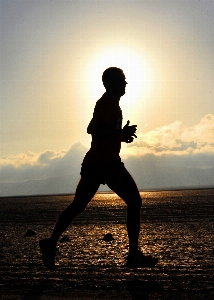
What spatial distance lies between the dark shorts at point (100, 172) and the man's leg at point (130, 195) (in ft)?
0.11

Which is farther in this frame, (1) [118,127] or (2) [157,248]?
(2) [157,248]

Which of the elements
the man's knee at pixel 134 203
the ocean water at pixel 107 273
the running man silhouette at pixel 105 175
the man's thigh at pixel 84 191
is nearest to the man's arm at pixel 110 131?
the running man silhouette at pixel 105 175

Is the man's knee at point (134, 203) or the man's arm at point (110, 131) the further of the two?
the man's knee at point (134, 203)

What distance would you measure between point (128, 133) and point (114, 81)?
0.66 meters

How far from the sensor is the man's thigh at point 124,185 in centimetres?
568

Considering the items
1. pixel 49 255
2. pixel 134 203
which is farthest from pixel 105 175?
pixel 49 255

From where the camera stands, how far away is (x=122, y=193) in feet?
18.7

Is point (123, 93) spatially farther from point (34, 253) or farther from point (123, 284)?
point (34, 253)

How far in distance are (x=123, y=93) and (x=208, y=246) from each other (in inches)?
126

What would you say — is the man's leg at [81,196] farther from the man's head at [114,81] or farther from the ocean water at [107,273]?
the man's head at [114,81]

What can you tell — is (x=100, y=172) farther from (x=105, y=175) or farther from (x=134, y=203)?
(x=134, y=203)

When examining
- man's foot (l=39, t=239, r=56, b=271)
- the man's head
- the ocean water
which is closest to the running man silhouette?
man's foot (l=39, t=239, r=56, b=271)

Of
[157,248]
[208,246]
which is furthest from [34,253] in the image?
[208,246]

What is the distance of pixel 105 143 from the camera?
561cm
